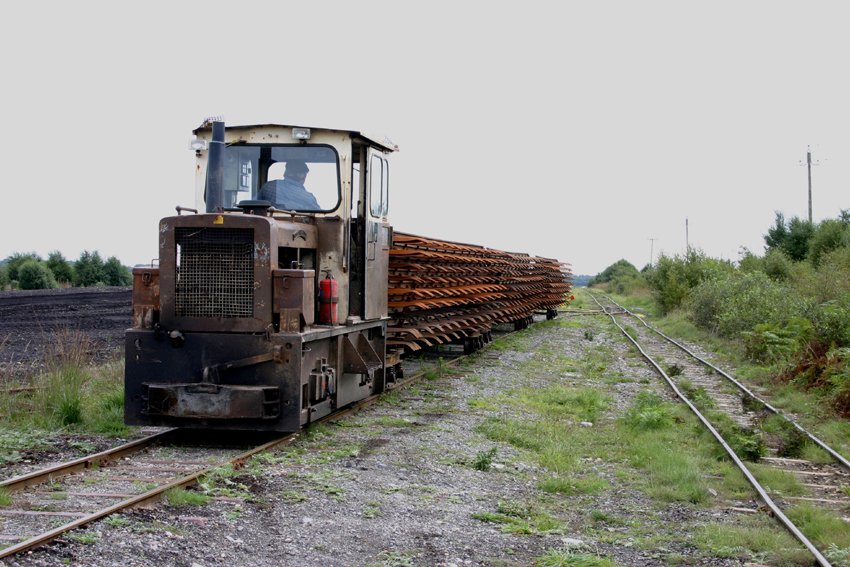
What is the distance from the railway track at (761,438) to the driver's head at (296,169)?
5.55m

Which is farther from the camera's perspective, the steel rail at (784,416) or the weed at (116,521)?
the steel rail at (784,416)

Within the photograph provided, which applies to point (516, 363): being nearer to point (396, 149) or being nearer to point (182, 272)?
point (396, 149)

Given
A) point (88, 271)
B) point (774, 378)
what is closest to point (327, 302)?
point (774, 378)

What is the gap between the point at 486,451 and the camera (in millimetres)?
9266

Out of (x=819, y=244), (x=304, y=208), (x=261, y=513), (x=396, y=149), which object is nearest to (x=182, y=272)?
(x=304, y=208)

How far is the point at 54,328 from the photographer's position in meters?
21.0

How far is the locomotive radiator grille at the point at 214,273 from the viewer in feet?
28.3

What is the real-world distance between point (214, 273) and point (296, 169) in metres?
1.97

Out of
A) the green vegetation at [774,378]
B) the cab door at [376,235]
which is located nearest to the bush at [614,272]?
the green vegetation at [774,378]

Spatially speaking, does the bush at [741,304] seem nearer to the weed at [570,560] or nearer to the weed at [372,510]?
the weed at [372,510]

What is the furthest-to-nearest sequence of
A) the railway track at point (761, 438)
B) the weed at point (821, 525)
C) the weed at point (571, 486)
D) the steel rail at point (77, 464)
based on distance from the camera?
the weed at point (571, 486), the railway track at point (761, 438), the steel rail at point (77, 464), the weed at point (821, 525)

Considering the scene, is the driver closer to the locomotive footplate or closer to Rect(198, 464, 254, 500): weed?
the locomotive footplate

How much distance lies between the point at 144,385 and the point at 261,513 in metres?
2.71

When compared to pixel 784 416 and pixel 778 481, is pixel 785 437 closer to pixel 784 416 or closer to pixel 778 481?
pixel 784 416
